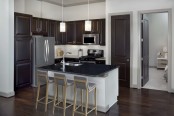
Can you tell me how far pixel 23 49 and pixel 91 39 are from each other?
102 inches

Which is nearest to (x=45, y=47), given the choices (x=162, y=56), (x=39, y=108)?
(x=39, y=108)

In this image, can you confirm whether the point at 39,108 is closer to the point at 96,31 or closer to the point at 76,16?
the point at 96,31

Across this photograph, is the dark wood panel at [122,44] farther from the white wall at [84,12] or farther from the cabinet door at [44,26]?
the cabinet door at [44,26]

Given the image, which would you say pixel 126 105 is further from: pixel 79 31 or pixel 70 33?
pixel 70 33

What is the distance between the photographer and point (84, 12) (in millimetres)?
7746

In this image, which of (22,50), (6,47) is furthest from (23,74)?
(6,47)

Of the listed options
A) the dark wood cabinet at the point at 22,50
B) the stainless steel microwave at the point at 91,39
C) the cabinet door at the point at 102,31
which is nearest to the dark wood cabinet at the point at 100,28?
the cabinet door at the point at 102,31

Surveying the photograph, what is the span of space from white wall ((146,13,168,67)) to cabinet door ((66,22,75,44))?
484 cm

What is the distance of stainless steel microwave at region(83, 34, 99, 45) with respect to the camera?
23.0 ft

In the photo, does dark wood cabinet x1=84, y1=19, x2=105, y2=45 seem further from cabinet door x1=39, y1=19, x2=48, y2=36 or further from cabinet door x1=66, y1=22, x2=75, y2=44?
cabinet door x1=39, y1=19, x2=48, y2=36

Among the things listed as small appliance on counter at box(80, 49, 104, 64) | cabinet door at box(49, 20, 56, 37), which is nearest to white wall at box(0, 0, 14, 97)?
cabinet door at box(49, 20, 56, 37)

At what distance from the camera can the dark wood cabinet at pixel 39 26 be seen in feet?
21.1

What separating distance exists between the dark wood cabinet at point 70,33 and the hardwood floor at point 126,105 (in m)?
2.95

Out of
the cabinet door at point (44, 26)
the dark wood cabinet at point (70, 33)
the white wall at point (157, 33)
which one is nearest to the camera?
the cabinet door at point (44, 26)
